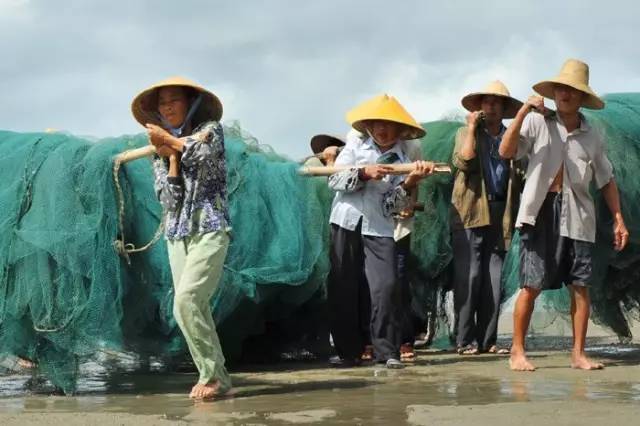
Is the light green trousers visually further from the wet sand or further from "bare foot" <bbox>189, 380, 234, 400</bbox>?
the wet sand

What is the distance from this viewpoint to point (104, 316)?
6.65 m

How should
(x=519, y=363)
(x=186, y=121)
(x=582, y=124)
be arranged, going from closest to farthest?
1. (x=186, y=121)
2. (x=519, y=363)
3. (x=582, y=124)

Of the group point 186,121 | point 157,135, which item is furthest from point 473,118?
point 157,135

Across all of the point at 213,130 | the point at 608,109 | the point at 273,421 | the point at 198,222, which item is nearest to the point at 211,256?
the point at 198,222

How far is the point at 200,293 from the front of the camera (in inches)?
247

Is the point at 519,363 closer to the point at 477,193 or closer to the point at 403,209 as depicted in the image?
the point at 403,209

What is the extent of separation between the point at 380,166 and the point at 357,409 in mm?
2467

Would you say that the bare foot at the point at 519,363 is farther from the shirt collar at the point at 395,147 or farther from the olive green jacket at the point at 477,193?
the shirt collar at the point at 395,147

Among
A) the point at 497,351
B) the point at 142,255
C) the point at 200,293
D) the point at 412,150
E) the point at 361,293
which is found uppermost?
the point at 412,150

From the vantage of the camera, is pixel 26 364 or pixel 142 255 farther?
pixel 142 255

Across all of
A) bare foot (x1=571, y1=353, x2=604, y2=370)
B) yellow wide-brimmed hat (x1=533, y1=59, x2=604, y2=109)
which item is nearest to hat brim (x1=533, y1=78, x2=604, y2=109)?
yellow wide-brimmed hat (x1=533, y1=59, x2=604, y2=109)

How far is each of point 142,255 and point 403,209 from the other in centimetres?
203

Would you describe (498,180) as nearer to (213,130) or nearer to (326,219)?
(326,219)

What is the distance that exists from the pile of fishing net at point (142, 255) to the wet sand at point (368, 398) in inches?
13.5
